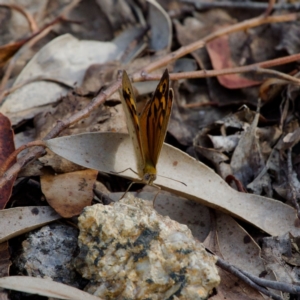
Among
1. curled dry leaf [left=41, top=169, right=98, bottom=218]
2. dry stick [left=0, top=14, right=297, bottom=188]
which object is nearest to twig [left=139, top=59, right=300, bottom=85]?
dry stick [left=0, top=14, right=297, bottom=188]

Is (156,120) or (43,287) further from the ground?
(156,120)

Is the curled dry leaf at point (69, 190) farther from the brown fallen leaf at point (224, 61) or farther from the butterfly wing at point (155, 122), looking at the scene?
the brown fallen leaf at point (224, 61)

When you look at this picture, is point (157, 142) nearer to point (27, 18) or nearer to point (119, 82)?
point (119, 82)

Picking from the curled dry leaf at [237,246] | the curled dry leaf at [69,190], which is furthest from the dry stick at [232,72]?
the curled dry leaf at [237,246]

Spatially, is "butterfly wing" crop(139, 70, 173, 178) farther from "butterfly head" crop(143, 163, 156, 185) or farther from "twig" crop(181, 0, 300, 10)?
"twig" crop(181, 0, 300, 10)

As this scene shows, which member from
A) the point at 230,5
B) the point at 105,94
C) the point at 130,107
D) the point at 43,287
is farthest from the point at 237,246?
the point at 230,5

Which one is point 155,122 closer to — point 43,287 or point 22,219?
point 22,219

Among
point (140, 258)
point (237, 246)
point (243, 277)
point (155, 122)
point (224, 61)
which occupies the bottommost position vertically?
point (237, 246)
